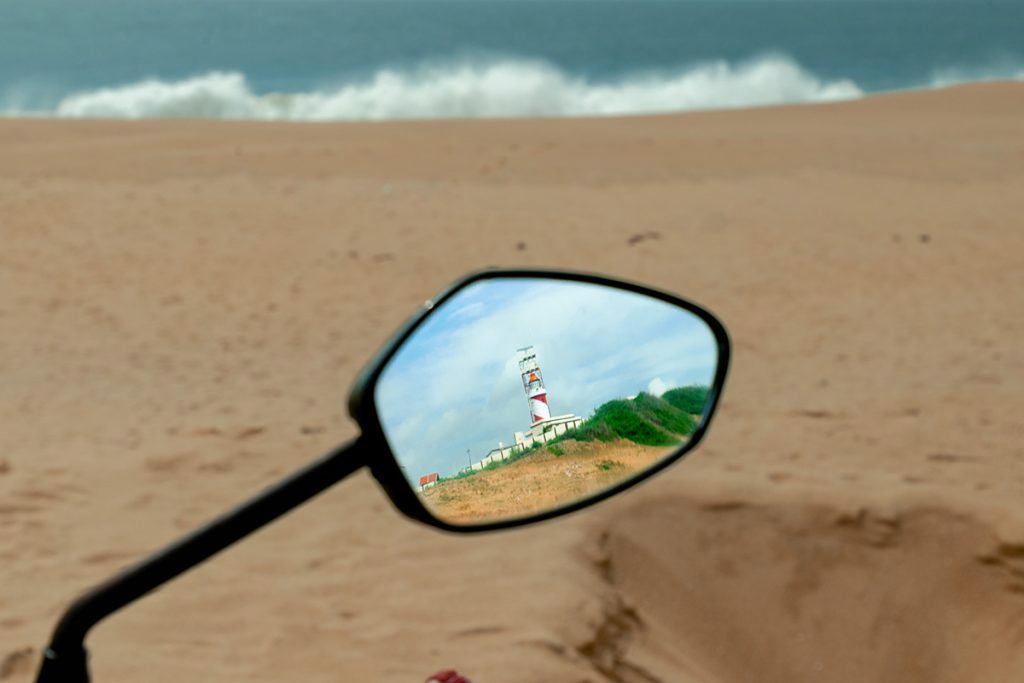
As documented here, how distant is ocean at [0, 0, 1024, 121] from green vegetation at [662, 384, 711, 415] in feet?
110

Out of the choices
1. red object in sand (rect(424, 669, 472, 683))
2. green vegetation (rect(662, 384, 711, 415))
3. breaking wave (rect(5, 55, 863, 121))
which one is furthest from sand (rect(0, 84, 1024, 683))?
breaking wave (rect(5, 55, 863, 121))

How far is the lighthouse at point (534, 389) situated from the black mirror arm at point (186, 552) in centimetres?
34

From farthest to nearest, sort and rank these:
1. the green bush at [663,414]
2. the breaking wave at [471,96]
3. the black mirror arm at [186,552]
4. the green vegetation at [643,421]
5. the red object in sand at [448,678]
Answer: the breaking wave at [471,96] < the red object in sand at [448,678] < the green bush at [663,414] < the green vegetation at [643,421] < the black mirror arm at [186,552]

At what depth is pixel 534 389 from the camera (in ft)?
4.51

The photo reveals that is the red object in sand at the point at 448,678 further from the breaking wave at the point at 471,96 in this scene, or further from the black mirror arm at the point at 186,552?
the breaking wave at the point at 471,96

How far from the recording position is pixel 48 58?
62500 mm

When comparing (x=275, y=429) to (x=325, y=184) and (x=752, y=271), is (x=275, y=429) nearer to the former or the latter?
(x=752, y=271)

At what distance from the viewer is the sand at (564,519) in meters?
4.04

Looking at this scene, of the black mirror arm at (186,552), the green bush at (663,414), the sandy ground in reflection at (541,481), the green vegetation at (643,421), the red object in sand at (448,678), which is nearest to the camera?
the black mirror arm at (186,552)

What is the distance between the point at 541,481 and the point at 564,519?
10.4ft

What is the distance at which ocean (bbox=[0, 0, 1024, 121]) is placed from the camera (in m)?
37.9

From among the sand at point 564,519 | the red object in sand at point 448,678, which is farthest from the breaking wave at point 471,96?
the red object in sand at point 448,678

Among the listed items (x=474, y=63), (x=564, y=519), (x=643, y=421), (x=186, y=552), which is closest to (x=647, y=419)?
(x=643, y=421)

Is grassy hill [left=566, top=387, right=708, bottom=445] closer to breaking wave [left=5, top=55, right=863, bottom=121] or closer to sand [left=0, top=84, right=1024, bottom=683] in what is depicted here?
sand [left=0, top=84, right=1024, bottom=683]
